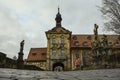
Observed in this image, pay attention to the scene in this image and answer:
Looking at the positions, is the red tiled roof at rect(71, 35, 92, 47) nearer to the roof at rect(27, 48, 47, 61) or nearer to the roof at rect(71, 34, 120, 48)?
the roof at rect(71, 34, 120, 48)

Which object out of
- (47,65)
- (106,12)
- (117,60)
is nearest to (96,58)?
(117,60)

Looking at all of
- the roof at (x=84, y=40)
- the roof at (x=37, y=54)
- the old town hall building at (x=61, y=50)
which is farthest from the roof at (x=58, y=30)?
the roof at (x=37, y=54)

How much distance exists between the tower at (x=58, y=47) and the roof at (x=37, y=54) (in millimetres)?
4546

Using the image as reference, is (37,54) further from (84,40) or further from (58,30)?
(84,40)

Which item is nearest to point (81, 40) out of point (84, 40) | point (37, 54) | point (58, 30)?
point (84, 40)

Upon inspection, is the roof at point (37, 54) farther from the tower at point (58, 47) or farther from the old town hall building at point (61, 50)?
the tower at point (58, 47)

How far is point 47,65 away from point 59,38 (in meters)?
7.28

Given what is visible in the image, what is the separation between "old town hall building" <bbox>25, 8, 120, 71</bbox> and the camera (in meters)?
56.7

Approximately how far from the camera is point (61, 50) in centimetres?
5841

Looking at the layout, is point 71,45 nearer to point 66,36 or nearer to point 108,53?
point 66,36

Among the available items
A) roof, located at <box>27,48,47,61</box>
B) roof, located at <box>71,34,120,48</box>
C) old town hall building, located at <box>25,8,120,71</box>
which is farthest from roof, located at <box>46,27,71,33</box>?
roof, located at <box>27,48,47,61</box>

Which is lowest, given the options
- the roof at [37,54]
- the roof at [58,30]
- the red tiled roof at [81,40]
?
the roof at [37,54]

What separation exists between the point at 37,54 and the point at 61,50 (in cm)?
844

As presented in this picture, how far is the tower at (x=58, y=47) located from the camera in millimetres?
56656
